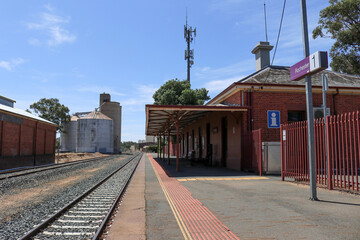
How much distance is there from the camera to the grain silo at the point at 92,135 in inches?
2271

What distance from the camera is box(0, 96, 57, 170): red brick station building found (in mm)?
18797

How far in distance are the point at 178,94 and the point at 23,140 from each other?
2179cm

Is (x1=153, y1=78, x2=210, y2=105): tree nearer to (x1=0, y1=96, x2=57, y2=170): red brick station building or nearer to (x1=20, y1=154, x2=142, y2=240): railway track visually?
(x1=0, y1=96, x2=57, y2=170): red brick station building

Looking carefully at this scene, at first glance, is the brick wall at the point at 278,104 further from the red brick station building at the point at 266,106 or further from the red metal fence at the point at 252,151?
the red metal fence at the point at 252,151

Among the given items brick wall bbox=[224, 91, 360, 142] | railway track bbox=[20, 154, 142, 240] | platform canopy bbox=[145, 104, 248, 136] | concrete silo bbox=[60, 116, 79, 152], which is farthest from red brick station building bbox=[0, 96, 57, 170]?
concrete silo bbox=[60, 116, 79, 152]

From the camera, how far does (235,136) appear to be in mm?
15453

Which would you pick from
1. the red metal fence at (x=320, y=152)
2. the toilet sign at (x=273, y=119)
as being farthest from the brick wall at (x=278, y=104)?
the red metal fence at (x=320, y=152)

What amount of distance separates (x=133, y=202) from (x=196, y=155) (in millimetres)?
19489

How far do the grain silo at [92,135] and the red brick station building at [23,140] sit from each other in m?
29.4

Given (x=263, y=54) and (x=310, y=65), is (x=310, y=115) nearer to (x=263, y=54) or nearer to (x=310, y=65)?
(x=310, y=65)

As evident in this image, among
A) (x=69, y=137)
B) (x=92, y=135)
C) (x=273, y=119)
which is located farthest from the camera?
(x=69, y=137)

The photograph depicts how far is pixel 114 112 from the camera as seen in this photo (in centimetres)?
6956

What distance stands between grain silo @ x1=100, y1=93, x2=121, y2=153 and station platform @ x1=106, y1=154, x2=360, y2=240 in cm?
6241

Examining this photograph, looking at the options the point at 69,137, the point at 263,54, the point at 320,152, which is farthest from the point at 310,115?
the point at 69,137
